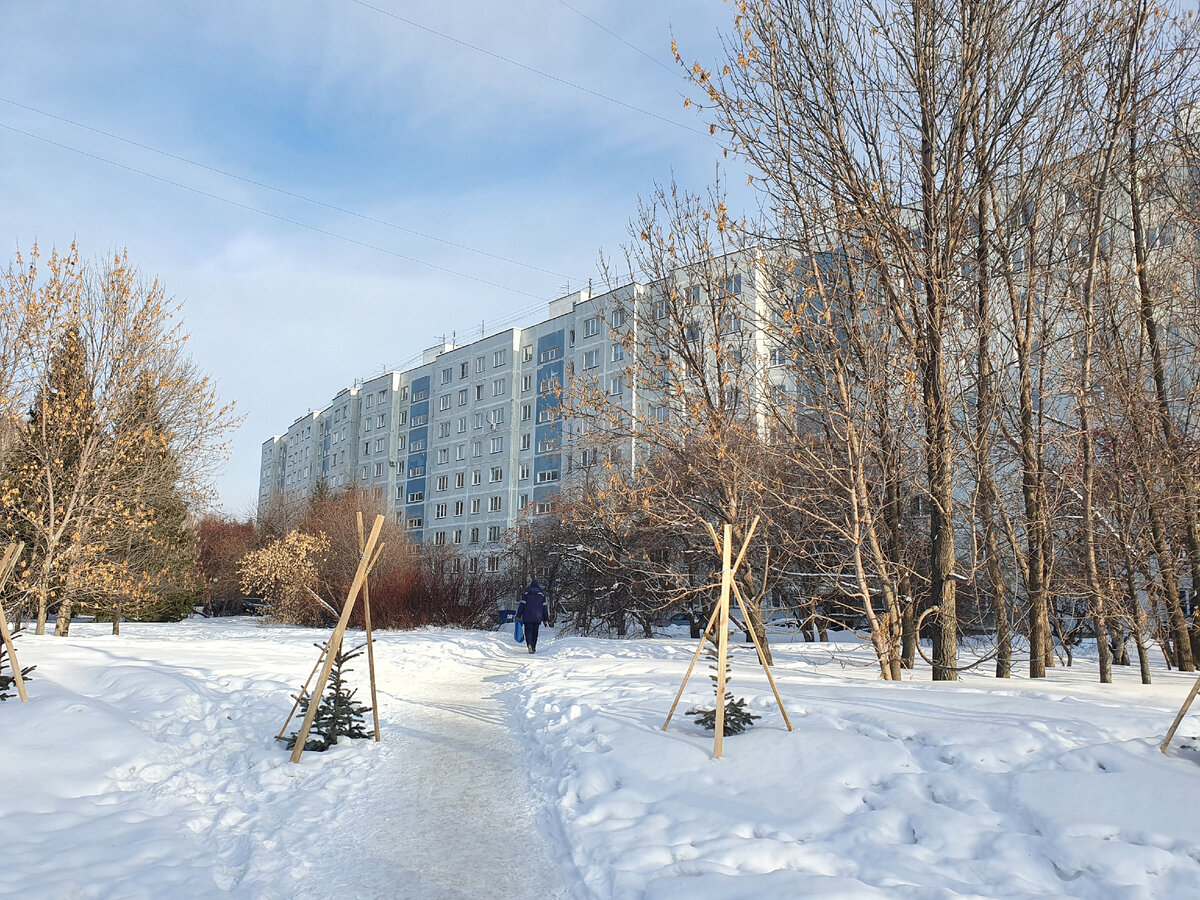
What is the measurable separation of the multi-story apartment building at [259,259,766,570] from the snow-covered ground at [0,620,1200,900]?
41.9m

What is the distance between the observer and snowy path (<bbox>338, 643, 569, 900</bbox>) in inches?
190

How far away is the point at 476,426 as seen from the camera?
63344mm

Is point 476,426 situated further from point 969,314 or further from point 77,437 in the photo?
point 969,314

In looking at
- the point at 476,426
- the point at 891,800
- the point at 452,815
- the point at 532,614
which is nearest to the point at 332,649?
the point at 452,815

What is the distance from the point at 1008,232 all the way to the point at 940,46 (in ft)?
8.99

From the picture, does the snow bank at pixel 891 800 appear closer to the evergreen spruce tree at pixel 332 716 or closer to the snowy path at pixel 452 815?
the snowy path at pixel 452 815

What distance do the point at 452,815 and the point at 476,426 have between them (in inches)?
2283

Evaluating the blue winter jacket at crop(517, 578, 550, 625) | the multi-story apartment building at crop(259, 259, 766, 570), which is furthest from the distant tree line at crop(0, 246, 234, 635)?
the multi-story apartment building at crop(259, 259, 766, 570)

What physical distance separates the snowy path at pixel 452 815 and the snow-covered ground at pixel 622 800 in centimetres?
3

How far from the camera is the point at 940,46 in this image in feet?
36.9

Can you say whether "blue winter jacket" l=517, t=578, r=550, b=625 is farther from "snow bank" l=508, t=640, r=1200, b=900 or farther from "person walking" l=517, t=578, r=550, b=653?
"snow bank" l=508, t=640, r=1200, b=900

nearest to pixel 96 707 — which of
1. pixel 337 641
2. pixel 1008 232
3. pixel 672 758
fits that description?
pixel 337 641

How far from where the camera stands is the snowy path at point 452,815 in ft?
15.8

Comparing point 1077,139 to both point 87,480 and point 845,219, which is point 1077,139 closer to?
point 845,219
